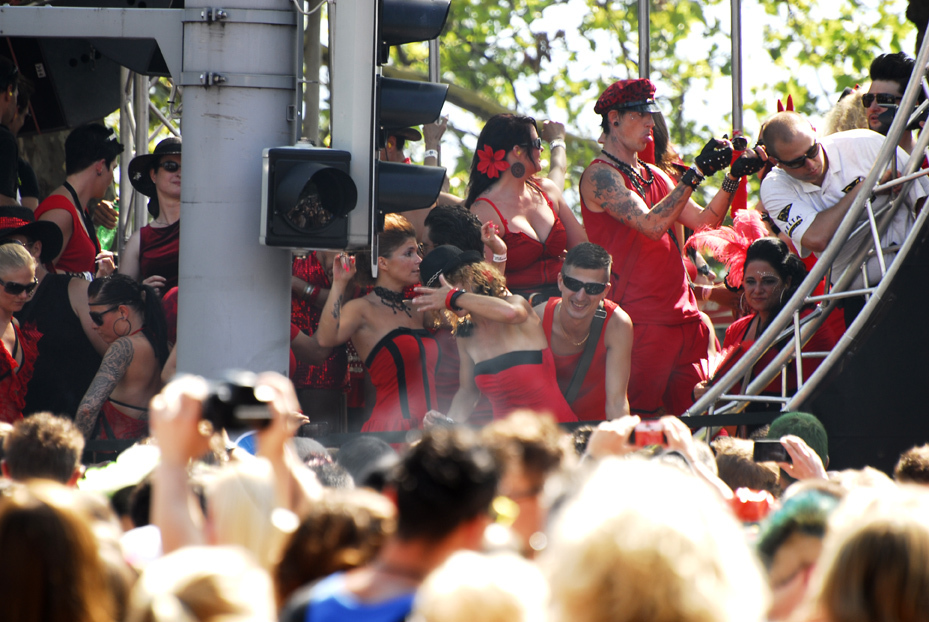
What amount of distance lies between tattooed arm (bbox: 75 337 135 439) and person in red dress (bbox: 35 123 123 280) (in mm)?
912

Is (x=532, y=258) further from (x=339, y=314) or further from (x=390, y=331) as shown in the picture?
(x=339, y=314)

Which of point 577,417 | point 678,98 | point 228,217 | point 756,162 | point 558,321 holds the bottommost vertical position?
point 577,417

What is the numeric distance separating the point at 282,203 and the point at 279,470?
5.50 ft

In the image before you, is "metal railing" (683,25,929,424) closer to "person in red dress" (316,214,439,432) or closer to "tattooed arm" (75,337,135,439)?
"person in red dress" (316,214,439,432)

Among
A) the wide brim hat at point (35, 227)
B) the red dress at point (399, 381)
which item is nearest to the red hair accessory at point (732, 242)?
the red dress at point (399, 381)

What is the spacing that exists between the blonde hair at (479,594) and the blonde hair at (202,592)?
26cm

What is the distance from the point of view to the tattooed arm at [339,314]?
5.45m

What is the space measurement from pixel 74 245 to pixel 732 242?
364 centimetres

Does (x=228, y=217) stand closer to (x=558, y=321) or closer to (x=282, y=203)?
(x=282, y=203)

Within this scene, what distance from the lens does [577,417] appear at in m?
5.51

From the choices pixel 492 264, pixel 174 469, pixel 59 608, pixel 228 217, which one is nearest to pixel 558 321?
pixel 492 264

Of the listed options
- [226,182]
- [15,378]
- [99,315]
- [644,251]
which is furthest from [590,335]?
[15,378]

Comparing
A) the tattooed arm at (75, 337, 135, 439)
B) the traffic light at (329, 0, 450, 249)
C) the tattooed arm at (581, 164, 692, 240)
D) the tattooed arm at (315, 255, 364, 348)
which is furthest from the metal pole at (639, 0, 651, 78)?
the tattooed arm at (75, 337, 135, 439)

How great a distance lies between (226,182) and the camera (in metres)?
4.14
